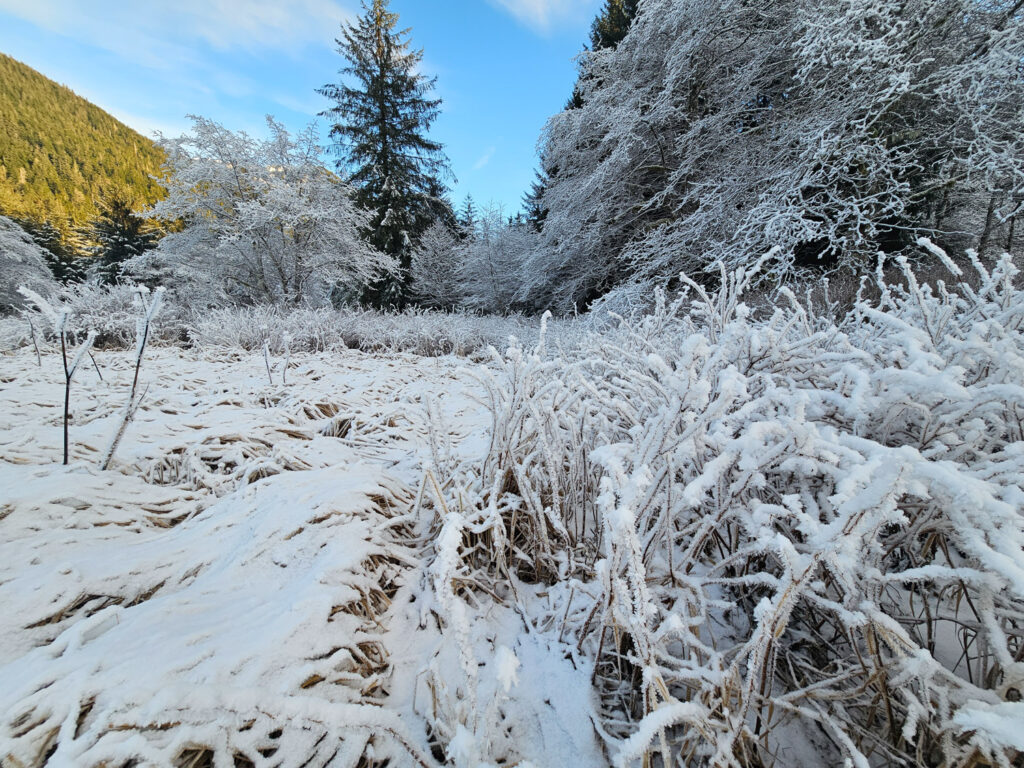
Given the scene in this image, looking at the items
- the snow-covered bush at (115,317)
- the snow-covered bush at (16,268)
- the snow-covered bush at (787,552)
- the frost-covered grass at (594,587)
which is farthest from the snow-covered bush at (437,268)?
the snow-covered bush at (787,552)

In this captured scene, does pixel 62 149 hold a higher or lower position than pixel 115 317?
higher

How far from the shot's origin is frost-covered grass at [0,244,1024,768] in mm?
531

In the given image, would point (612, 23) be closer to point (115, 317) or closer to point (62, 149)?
point (115, 317)

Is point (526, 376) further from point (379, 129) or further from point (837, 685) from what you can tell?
point (379, 129)

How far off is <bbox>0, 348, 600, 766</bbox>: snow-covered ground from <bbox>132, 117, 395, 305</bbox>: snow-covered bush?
25.2ft

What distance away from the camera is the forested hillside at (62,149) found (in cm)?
3105

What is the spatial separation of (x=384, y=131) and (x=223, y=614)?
15.8 meters

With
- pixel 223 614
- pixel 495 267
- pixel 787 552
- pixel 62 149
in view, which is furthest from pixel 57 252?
pixel 62 149

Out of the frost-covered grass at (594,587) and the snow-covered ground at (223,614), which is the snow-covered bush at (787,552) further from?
the snow-covered ground at (223,614)

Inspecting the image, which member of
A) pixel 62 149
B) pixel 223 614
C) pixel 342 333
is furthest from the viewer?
pixel 62 149

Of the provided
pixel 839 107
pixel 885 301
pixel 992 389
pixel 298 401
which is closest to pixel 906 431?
pixel 992 389

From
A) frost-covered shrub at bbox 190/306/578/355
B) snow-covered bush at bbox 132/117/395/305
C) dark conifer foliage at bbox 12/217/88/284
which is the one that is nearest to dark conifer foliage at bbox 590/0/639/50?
snow-covered bush at bbox 132/117/395/305

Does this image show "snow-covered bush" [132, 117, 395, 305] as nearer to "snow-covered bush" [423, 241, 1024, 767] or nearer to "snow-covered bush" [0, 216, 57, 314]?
"snow-covered bush" [0, 216, 57, 314]

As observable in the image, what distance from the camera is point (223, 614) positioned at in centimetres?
77
